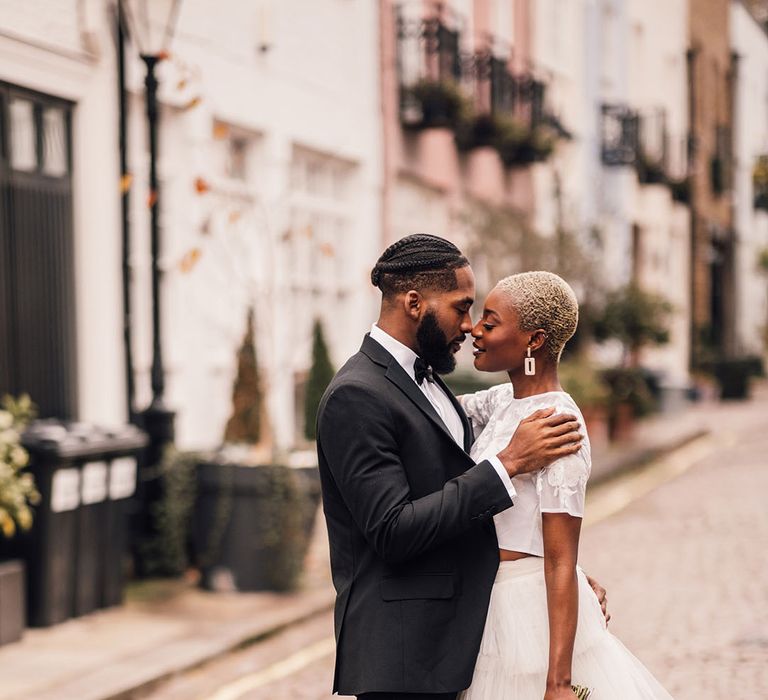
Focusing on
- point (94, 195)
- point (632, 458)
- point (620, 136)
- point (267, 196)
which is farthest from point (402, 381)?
point (620, 136)

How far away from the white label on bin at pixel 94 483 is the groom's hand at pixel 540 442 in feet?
17.1

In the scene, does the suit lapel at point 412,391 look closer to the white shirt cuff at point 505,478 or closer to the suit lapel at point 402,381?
the suit lapel at point 402,381

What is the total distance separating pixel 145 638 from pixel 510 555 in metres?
4.78

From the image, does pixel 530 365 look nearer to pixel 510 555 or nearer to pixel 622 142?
pixel 510 555

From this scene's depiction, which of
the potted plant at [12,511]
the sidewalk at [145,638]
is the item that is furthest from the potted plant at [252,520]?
the potted plant at [12,511]

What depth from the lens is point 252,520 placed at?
864cm

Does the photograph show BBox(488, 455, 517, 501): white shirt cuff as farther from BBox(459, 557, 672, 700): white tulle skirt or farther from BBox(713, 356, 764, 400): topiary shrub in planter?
BBox(713, 356, 764, 400): topiary shrub in planter

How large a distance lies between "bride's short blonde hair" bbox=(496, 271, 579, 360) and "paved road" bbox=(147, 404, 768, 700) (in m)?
3.72

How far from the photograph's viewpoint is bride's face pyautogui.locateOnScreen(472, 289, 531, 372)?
10.3 feet

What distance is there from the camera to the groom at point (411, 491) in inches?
118

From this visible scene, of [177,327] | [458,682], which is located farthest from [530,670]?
[177,327]

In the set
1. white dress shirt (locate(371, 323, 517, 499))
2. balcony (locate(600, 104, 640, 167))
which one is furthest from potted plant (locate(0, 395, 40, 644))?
balcony (locate(600, 104, 640, 167))

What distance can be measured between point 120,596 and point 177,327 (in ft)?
11.7

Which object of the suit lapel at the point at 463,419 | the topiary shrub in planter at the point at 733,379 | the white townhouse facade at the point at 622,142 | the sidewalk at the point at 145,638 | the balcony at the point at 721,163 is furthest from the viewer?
the balcony at the point at 721,163
